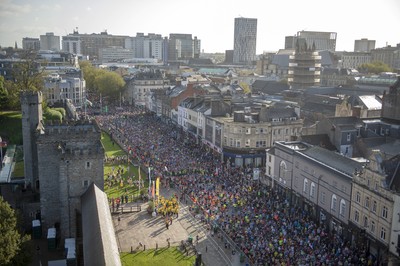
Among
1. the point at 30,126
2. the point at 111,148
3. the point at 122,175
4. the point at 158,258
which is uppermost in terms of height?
the point at 30,126

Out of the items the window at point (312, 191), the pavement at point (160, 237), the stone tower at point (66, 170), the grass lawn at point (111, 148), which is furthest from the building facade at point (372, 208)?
the grass lawn at point (111, 148)

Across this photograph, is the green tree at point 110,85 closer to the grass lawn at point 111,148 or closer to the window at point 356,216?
the grass lawn at point 111,148

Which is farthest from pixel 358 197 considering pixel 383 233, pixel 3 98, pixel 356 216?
pixel 3 98

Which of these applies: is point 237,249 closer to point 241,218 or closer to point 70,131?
point 241,218

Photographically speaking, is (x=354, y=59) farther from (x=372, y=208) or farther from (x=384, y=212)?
(x=384, y=212)

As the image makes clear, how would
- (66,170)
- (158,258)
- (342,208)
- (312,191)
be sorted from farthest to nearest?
(312,191) < (342,208) < (66,170) < (158,258)

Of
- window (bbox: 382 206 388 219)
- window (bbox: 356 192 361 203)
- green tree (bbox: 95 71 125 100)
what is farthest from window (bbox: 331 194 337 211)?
green tree (bbox: 95 71 125 100)
